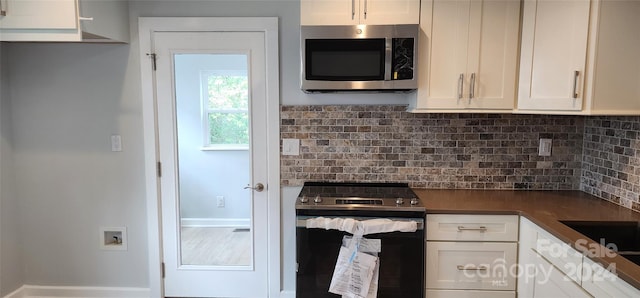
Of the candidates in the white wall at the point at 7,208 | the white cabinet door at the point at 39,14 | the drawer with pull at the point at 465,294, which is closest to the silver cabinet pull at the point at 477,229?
the drawer with pull at the point at 465,294

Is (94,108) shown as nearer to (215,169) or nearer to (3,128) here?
(3,128)

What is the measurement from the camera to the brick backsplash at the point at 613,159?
1.89m

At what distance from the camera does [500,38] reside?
2031 mm

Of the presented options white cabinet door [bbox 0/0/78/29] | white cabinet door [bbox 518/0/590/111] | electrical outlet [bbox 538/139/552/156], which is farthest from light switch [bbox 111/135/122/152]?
electrical outlet [bbox 538/139/552/156]

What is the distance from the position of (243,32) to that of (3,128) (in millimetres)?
1706

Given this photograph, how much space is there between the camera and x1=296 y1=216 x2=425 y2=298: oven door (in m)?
1.96

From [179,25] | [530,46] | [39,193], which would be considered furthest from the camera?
[39,193]

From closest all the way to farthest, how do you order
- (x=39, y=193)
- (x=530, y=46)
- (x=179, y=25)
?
(x=530, y=46) < (x=179, y=25) < (x=39, y=193)

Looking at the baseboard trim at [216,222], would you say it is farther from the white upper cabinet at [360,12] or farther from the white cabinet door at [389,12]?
the white cabinet door at [389,12]

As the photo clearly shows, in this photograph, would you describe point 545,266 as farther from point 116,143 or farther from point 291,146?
point 116,143

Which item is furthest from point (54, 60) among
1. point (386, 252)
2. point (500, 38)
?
point (500, 38)

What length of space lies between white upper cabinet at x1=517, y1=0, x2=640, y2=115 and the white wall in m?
3.28

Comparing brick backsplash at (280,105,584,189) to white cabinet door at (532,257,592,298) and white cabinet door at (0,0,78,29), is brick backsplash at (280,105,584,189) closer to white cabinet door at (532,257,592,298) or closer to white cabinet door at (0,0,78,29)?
white cabinet door at (532,257,592,298)

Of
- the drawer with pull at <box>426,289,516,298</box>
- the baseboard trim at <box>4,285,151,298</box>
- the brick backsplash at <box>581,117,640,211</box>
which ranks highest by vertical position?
the brick backsplash at <box>581,117,640,211</box>
